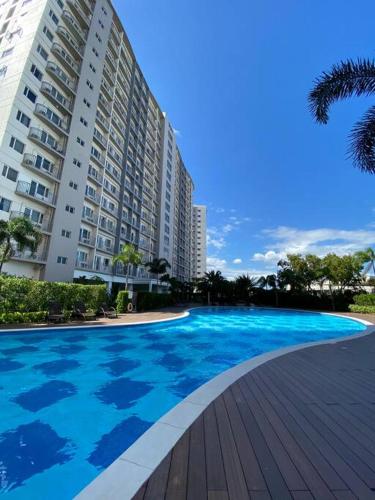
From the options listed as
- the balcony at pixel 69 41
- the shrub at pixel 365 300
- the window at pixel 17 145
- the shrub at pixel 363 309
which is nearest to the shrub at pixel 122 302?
the window at pixel 17 145

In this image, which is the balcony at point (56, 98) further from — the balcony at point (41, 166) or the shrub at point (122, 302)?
the shrub at point (122, 302)

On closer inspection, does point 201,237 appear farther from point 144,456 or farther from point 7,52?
point 144,456

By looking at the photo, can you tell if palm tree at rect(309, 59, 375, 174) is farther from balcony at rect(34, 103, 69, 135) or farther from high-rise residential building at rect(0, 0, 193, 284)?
balcony at rect(34, 103, 69, 135)

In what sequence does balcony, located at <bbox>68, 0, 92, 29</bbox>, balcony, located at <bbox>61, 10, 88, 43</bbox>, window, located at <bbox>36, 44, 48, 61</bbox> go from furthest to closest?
1. balcony, located at <bbox>68, 0, 92, 29</bbox>
2. balcony, located at <bbox>61, 10, 88, 43</bbox>
3. window, located at <bbox>36, 44, 48, 61</bbox>

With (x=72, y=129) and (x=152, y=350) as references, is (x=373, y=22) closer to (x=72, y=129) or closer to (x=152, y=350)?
(x=152, y=350)

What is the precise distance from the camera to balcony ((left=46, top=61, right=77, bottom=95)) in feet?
82.4

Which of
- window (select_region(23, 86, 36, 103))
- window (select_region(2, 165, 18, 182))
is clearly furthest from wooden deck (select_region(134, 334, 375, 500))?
window (select_region(23, 86, 36, 103))

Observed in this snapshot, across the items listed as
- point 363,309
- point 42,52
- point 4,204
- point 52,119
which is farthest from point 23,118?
point 363,309

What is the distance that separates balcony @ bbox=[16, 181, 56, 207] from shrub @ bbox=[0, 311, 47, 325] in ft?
44.1

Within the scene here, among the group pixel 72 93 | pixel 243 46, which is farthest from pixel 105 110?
pixel 243 46

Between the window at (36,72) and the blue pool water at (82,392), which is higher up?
the window at (36,72)

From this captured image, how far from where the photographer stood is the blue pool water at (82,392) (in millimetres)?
3721

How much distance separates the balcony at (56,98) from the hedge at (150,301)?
21.4 metres

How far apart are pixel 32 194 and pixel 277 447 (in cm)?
2668
